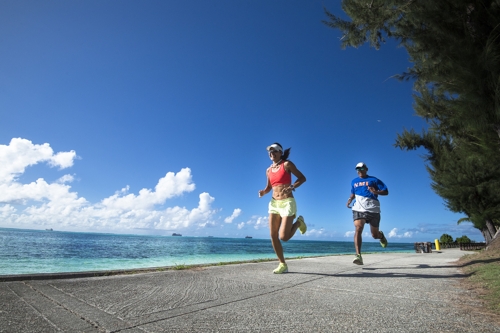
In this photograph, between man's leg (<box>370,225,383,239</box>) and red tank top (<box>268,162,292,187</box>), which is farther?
man's leg (<box>370,225,383,239</box>)

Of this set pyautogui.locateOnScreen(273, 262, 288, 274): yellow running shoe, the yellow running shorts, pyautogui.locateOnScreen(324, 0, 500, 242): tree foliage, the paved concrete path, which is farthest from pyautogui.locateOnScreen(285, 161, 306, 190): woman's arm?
pyautogui.locateOnScreen(324, 0, 500, 242): tree foliage

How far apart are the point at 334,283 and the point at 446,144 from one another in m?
17.4

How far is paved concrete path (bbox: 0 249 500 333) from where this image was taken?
6.00ft

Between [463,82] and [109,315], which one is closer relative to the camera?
[109,315]

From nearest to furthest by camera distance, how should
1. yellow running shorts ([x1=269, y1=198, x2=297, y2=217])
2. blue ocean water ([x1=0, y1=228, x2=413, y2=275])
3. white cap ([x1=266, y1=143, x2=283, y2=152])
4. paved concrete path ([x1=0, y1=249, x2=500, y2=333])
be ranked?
paved concrete path ([x1=0, y1=249, x2=500, y2=333]) < yellow running shorts ([x1=269, y1=198, x2=297, y2=217]) < white cap ([x1=266, y1=143, x2=283, y2=152]) < blue ocean water ([x1=0, y1=228, x2=413, y2=275])

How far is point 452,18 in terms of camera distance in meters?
3.26

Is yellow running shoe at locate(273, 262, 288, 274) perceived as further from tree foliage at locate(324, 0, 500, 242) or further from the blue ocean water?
tree foliage at locate(324, 0, 500, 242)

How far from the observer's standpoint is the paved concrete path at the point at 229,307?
183cm

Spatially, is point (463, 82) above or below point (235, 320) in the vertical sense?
above

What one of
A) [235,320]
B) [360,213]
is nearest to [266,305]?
[235,320]

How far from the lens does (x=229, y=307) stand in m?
2.31

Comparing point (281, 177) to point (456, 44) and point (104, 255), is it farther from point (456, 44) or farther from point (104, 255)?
point (104, 255)

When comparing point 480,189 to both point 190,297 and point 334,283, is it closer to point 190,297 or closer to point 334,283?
point 334,283

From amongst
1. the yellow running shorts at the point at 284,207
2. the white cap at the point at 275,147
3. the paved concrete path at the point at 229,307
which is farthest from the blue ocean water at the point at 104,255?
the paved concrete path at the point at 229,307
